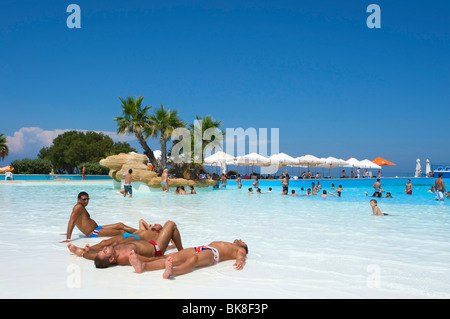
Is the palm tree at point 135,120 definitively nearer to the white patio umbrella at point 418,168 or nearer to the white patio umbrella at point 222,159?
the white patio umbrella at point 222,159

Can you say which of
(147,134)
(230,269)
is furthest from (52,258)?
(147,134)

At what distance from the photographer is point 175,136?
27.4 m

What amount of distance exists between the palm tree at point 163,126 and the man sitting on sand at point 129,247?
70.7ft

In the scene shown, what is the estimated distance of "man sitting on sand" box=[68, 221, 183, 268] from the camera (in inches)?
182

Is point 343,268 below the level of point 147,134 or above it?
below

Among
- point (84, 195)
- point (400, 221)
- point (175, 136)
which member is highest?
point (175, 136)

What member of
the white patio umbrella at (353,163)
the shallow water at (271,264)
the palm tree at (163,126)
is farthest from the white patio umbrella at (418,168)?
the shallow water at (271,264)

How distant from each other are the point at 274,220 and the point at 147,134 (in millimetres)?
18810

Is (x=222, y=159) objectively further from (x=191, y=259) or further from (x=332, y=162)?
(x=191, y=259)

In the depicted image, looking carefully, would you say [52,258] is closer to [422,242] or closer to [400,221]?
[422,242]

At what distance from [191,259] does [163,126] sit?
23219mm

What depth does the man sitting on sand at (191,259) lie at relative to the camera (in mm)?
4317

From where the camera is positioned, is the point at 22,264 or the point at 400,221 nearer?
the point at 22,264
